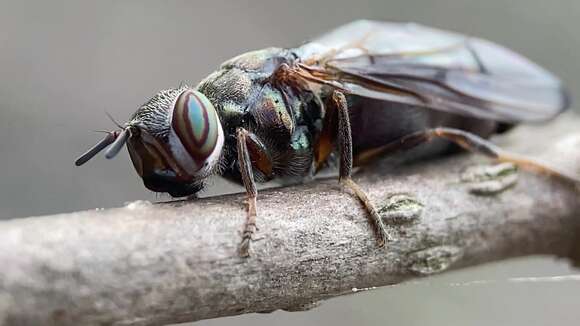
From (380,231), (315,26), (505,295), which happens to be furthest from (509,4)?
(380,231)

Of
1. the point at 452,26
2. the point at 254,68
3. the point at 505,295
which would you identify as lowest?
→ the point at 505,295

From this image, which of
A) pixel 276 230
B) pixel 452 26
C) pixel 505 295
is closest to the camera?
pixel 276 230

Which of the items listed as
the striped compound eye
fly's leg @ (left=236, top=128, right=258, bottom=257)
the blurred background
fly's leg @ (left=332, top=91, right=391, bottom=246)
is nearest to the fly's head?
the striped compound eye

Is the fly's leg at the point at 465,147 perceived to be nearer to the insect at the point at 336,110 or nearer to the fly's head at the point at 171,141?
the insect at the point at 336,110

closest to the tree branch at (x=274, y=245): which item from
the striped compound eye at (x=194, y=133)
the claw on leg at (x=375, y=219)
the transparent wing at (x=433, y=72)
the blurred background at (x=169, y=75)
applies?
the claw on leg at (x=375, y=219)

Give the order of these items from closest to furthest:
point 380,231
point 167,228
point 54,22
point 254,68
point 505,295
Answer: point 167,228, point 380,231, point 254,68, point 505,295, point 54,22

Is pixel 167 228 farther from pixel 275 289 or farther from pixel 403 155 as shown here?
pixel 403 155
